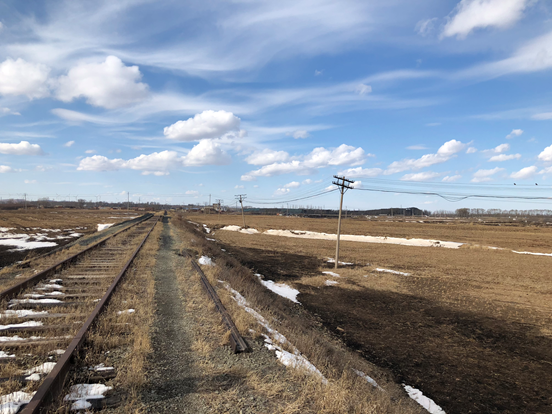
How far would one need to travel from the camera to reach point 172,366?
194 inches

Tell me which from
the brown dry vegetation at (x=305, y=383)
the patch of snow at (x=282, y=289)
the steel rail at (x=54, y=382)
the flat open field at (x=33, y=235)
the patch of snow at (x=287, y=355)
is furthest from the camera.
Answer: the flat open field at (x=33, y=235)

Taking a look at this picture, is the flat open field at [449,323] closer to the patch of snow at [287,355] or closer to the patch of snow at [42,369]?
the patch of snow at [287,355]

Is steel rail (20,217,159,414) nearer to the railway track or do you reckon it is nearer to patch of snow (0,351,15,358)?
the railway track

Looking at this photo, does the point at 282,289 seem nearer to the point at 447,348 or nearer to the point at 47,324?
the point at 447,348

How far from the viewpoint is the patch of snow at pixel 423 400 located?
6508 millimetres

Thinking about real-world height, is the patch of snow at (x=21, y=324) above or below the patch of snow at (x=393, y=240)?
above

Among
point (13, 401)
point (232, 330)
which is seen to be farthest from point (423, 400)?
point (13, 401)

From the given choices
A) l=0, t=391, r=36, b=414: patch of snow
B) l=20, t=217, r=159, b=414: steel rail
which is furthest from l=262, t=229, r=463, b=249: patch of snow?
l=0, t=391, r=36, b=414: patch of snow

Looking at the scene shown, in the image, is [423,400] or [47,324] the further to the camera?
[423,400]

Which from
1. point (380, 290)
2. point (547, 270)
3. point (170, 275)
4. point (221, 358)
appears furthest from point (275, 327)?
point (547, 270)

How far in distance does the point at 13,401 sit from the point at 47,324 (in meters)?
2.77

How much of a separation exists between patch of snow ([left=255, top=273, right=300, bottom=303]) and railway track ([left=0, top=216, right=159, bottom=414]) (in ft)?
23.9

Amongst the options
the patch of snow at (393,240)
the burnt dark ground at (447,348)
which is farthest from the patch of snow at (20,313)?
the patch of snow at (393,240)

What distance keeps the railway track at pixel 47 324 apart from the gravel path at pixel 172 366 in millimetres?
860
